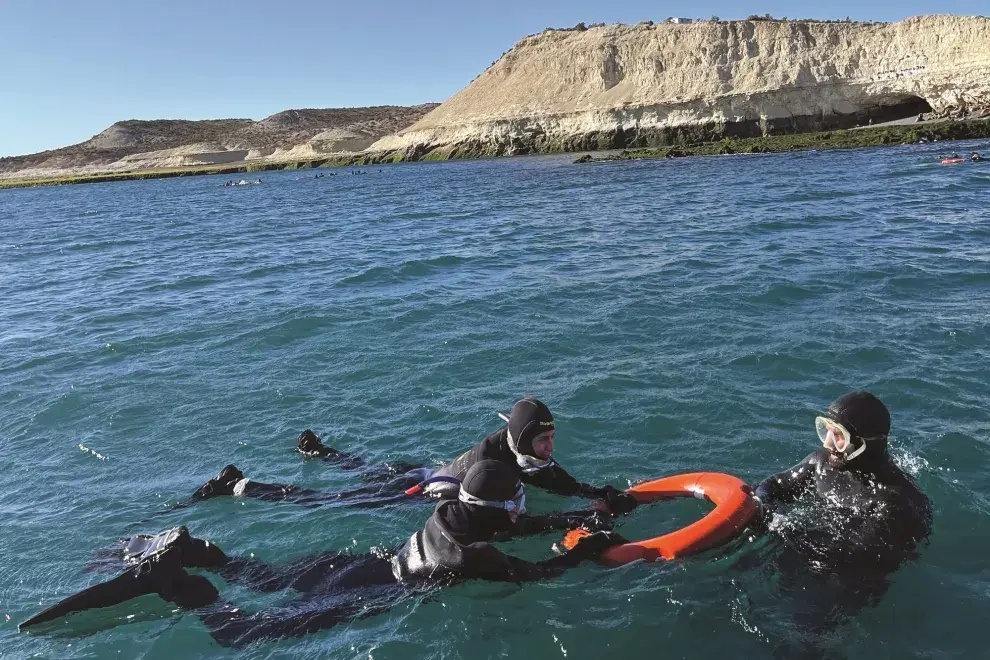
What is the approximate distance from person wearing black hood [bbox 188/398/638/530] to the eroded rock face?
5749 centimetres

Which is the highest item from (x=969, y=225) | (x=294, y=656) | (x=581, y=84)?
(x=581, y=84)

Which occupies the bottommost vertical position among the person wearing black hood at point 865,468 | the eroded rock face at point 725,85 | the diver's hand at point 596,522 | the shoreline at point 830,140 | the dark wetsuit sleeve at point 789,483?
the diver's hand at point 596,522

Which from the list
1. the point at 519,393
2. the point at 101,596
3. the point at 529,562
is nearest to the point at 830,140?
the point at 519,393

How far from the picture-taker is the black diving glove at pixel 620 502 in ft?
21.7

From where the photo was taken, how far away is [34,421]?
974cm

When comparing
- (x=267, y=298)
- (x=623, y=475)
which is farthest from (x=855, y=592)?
(x=267, y=298)

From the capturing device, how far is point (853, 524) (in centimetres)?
538

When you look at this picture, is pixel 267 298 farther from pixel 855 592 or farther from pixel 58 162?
pixel 58 162

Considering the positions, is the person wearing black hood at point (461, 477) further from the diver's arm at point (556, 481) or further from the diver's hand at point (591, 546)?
the diver's hand at point (591, 546)

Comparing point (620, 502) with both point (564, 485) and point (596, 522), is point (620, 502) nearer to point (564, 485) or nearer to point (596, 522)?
point (596, 522)

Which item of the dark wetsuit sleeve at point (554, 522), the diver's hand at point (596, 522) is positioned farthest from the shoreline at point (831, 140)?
the dark wetsuit sleeve at point (554, 522)

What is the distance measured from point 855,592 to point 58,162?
163 m

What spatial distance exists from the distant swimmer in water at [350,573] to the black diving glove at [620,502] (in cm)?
72

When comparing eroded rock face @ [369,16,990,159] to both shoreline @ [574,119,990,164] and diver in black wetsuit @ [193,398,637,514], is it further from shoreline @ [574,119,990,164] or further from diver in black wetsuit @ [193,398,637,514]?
diver in black wetsuit @ [193,398,637,514]
